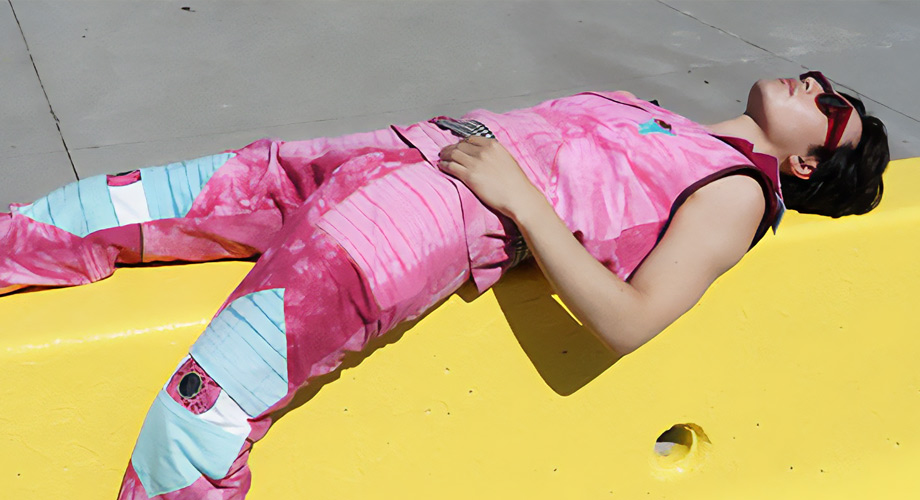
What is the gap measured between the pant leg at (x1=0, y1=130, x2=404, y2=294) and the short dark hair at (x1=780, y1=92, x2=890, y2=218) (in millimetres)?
960

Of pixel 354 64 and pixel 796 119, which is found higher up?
pixel 796 119

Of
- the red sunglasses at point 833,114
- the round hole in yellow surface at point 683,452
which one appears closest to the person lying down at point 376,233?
the red sunglasses at point 833,114

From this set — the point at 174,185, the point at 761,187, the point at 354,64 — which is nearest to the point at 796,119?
the point at 761,187

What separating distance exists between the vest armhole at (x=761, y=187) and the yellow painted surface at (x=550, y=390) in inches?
4.9

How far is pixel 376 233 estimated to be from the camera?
1646mm

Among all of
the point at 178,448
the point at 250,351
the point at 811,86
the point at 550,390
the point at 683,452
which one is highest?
the point at 811,86

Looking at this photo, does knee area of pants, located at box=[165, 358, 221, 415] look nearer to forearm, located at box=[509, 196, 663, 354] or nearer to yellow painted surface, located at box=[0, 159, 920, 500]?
yellow painted surface, located at box=[0, 159, 920, 500]

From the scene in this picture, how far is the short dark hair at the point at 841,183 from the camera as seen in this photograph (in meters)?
2.07

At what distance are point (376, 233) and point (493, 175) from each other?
0.26m

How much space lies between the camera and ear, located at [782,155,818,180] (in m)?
2.10

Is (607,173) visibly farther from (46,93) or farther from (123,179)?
(46,93)

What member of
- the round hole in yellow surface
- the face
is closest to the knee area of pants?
the round hole in yellow surface

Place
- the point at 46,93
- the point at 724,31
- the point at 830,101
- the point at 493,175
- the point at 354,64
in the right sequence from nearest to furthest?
the point at 493,175, the point at 830,101, the point at 46,93, the point at 354,64, the point at 724,31

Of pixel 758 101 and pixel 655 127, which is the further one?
pixel 758 101
